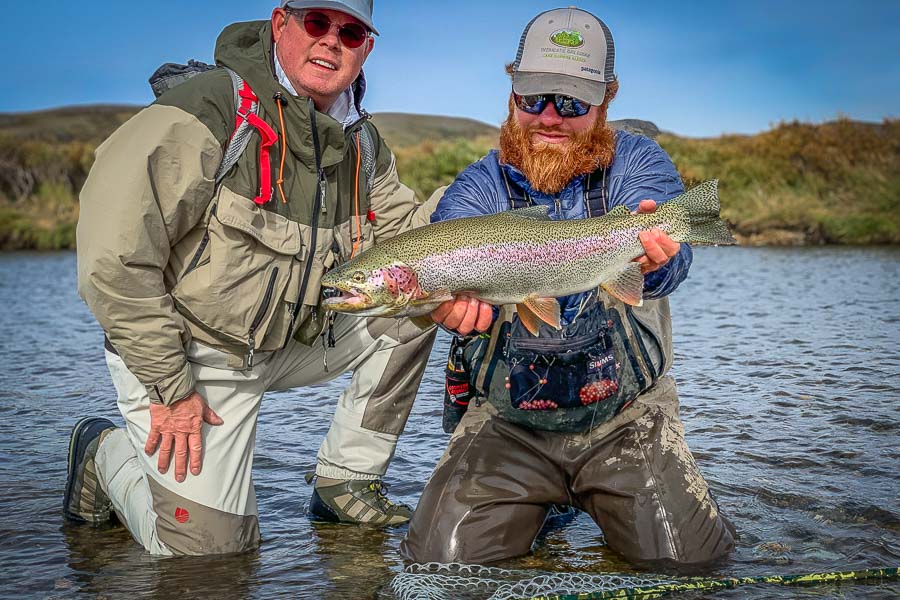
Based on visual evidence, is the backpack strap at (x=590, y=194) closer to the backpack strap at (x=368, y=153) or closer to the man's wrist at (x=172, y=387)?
the backpack strap at (x=368, y=153)

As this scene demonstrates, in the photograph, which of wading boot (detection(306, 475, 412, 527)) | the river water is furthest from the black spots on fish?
wading boot (detection(306, 475, 412, 527))

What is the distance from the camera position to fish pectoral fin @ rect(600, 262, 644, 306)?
3.66 metres

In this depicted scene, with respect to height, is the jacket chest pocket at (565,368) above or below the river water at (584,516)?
above

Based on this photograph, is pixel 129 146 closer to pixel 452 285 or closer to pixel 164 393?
pixel 164 393

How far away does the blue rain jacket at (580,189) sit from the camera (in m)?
4.00

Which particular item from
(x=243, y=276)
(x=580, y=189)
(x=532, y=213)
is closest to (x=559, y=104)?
(x=580, y=189)

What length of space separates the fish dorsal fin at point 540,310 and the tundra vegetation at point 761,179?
15.7 meters

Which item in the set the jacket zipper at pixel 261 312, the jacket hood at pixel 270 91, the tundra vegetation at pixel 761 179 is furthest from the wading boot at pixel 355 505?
the tundra vegetation at pixel 761 179

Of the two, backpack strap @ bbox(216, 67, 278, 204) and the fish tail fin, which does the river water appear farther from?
backpack strap @ bbox(216, 67, 278, 204)

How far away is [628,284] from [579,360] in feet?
1.51

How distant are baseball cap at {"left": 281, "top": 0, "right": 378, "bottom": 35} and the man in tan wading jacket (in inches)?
0.5

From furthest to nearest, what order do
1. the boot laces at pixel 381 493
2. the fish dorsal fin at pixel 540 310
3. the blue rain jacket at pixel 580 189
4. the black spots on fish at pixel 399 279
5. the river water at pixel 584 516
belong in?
the boot laces at pixel 381 493
the blue rain jacket at pixel 580 189
the river water at pixel 584 516
the fish dorsal fin at pixel 540 310
the black spots on fish at pixel 399 279

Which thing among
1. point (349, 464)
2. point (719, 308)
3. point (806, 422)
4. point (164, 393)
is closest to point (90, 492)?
point (164, 393)

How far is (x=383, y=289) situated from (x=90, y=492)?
225cm
